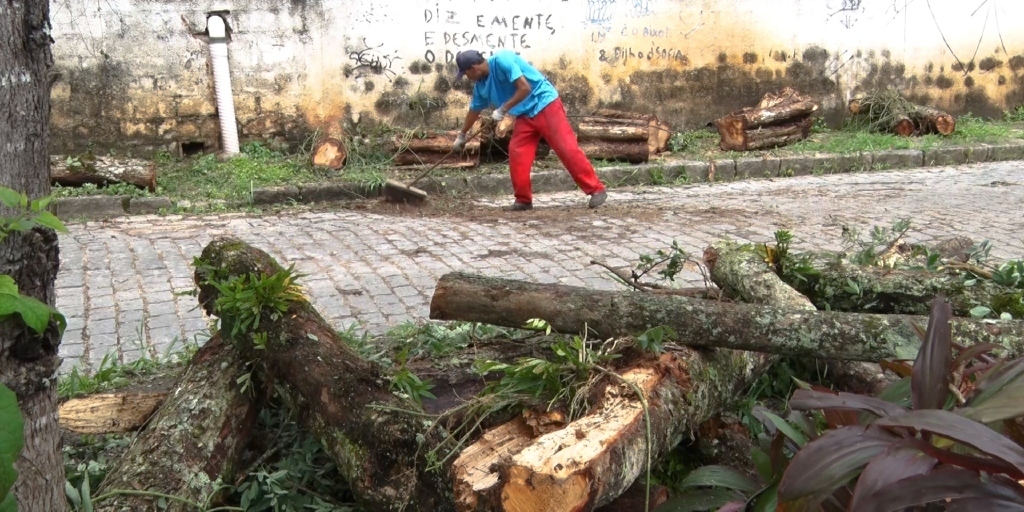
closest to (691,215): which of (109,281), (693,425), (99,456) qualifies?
(109,281)

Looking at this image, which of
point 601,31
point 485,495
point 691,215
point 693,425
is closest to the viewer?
point 485,495

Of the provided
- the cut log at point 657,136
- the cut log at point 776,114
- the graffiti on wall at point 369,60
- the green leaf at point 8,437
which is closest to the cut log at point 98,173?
the graffiti on wall at point 369,60

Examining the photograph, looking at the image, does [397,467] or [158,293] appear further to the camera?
[158,293]

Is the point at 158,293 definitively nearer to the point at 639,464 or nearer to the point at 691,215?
the point at 639,464

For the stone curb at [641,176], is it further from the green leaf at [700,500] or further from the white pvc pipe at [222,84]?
the green leaf at [700,500]

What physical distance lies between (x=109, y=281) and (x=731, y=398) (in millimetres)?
4227

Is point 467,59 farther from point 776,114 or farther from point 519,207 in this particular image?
point 776,114

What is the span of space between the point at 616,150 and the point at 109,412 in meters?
7.64

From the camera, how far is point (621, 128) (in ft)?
33.0

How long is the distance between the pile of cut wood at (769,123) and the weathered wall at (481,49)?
581mm

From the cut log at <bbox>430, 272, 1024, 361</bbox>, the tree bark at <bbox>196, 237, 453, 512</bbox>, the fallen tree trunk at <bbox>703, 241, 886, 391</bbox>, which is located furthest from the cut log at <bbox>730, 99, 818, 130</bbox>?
the tree bark at <bbox>196, 237, 453, 512</bbox>

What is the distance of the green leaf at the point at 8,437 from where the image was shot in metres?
1.71

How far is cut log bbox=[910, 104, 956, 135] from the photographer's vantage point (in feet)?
38.2

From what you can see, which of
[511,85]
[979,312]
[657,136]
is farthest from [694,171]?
[979,312]
